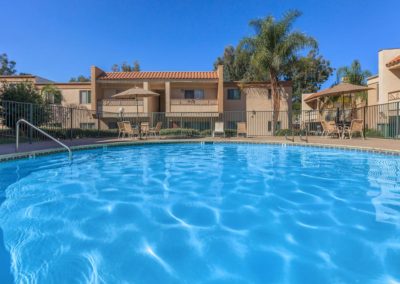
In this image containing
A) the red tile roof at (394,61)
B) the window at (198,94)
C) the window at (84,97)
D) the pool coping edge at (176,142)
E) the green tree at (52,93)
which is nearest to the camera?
the pool coping edge at (176,142)

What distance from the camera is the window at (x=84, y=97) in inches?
929

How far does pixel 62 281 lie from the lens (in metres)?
2.02

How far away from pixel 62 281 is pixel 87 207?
190 cm

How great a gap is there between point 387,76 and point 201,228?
20388 millimetres

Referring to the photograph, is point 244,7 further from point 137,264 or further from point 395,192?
point 137,264

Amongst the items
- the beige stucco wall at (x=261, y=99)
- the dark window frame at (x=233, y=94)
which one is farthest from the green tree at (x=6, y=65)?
the beige stucco wall at (x=261, y=99)

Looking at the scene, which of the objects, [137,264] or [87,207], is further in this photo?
[87,207]

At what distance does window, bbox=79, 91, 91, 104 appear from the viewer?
23592 mm

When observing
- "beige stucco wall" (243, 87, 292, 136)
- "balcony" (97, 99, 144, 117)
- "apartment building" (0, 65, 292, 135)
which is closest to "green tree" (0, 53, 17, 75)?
"apartment building" (0, 65, 292, 135)

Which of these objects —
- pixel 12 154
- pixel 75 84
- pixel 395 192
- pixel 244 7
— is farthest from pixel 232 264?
pixel 75 84

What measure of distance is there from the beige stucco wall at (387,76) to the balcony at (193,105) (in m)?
11.7

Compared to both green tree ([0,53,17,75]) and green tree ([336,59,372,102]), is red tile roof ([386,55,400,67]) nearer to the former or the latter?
green tree ([336,59,372,102])

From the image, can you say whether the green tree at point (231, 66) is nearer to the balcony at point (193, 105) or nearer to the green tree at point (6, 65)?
the balcony at point (193, 105)

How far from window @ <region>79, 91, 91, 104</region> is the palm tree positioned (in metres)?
14.4
